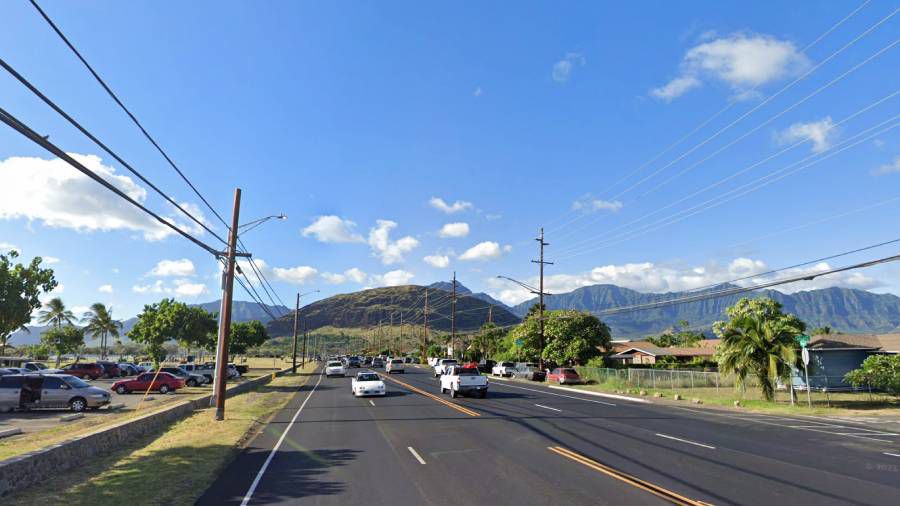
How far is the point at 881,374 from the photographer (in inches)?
1137

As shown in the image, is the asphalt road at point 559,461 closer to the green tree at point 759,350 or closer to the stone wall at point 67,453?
the stone wall at point 67,453

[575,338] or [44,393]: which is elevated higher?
[575,338]

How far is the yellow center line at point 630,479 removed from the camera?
9.06 m

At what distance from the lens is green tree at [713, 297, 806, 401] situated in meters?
28.6

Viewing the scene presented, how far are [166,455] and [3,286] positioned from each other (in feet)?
134

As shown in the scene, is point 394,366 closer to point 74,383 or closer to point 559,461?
point 74,383

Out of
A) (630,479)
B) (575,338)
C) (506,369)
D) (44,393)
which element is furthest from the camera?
(506,369)

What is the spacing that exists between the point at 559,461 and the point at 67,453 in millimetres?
10721

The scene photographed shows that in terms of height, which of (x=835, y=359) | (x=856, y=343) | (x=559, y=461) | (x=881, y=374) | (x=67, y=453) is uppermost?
(x=856, y=343)

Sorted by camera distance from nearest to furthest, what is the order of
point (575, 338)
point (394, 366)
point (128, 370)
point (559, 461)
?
point (559, 461) < point (128, 370) < point (575, 338) < point (394, 366)

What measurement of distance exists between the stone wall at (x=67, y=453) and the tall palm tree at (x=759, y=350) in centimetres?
2738

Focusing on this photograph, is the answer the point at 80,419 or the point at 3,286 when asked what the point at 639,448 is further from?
the point at 3,286

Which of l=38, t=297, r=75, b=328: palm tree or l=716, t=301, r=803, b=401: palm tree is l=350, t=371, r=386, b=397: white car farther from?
l=38, t=297, r=75, b=328: palm tree

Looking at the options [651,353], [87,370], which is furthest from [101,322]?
[651,353]
